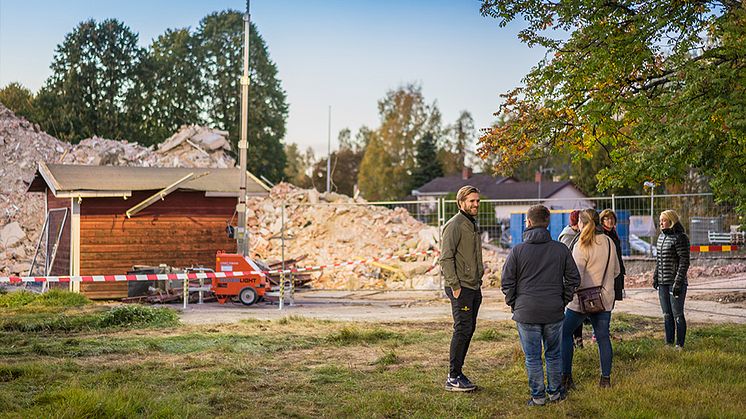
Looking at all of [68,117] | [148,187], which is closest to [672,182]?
[148,187]

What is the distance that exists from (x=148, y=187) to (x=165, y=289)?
291 centimetres

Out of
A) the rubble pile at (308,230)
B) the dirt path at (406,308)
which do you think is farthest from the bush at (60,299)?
the rubble pile at (308,230)

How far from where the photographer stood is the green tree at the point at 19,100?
63750 mm

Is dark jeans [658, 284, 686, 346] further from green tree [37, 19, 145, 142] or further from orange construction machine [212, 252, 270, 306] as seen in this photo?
green tree [37, 19, 145, 142]

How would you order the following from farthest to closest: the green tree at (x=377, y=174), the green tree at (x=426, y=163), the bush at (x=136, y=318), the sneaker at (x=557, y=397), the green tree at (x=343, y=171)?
the green tree at (x=343, y=171), the green tree at (x=377, y=174), the green tree at (x=426, y=163), the bush at (x=136, y=318), the sneaker at (x=557, y=397)

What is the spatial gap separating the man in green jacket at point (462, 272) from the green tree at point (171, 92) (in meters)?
59.7

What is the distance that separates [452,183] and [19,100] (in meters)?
37.0

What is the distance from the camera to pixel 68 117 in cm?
6122

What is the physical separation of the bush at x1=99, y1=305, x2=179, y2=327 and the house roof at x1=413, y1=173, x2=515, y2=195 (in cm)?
5518

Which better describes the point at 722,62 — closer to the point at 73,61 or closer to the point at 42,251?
the point at 42,251

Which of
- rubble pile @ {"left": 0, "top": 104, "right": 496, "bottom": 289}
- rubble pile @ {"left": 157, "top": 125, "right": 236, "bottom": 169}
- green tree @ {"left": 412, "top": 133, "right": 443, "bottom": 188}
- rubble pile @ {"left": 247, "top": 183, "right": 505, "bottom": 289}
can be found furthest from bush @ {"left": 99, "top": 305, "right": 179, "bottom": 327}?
green tree @ {"left": 412, "top": 133, "right": 443, "bottom": 188}

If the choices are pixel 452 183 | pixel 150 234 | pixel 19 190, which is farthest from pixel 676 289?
pixel 452 183

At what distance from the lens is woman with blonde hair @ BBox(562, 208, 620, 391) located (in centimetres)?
826

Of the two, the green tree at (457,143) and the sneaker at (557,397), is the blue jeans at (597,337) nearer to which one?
the sneaker at (557,397)
